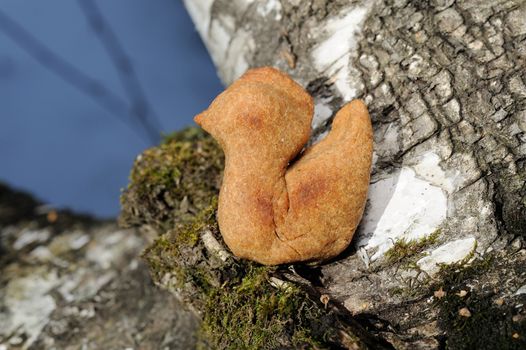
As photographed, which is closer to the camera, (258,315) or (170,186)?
(258,315)

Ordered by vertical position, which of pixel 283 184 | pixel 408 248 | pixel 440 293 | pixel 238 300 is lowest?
pixel 440 293

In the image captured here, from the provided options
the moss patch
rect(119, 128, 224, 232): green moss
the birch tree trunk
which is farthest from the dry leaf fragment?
rect(119, 128, 224, 232): green moss

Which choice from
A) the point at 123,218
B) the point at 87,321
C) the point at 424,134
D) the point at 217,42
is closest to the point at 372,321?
the point at 424,134

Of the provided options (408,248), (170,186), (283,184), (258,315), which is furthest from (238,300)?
(170,186)

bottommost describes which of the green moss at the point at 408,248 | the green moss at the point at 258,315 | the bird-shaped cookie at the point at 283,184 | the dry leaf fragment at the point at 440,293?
the dry leaf fragment at the point at 440,293

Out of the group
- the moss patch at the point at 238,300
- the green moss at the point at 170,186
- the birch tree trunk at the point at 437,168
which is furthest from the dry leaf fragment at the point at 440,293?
the green moss at the point at 170,186

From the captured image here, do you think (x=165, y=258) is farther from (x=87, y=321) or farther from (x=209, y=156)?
(x=87, y=321)

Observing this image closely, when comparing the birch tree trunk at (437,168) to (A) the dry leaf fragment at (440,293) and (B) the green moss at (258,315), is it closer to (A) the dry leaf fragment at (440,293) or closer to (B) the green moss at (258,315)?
(A) the dry leaf fragment at (440,293)

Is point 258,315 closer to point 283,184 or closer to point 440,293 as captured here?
point 283,184
